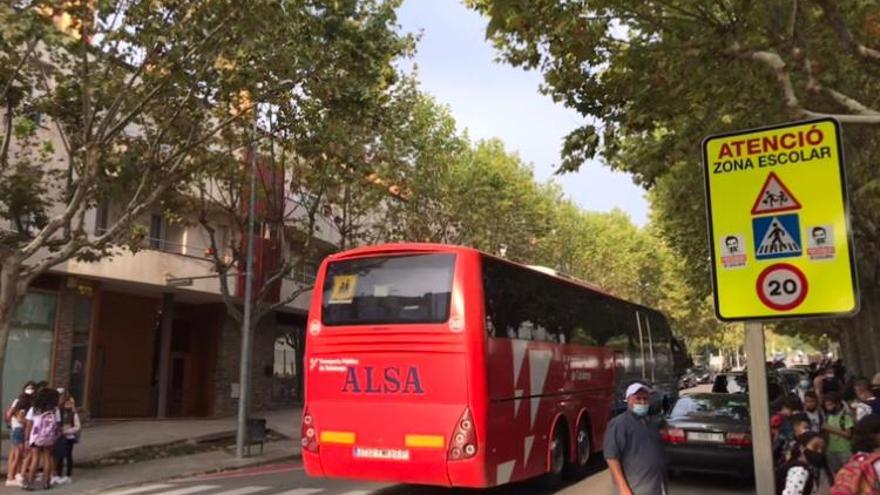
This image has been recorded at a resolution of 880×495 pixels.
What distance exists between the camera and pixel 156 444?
59.0 ft

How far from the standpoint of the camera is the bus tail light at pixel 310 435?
10.0m

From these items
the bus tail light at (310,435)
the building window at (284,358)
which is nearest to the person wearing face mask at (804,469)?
the bus tail light at (310,435)

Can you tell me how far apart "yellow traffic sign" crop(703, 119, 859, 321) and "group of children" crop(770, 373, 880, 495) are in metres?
1.66

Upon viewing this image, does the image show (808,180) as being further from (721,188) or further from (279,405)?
(279,405)

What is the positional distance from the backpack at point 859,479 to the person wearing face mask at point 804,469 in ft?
8.83

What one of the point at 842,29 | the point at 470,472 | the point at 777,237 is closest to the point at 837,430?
the point at 470,472

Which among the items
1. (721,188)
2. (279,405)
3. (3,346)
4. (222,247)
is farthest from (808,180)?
(279,405)

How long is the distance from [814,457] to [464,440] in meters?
3.80

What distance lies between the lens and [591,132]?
479 inches

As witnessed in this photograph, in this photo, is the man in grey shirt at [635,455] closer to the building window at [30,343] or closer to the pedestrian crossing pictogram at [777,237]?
the pedestrian crossing pictogram at [777,237]

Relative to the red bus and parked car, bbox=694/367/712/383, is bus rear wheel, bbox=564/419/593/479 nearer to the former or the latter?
the red bus

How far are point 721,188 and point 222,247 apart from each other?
Result: 24.3 metres

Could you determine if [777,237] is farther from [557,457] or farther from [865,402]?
[557,457]

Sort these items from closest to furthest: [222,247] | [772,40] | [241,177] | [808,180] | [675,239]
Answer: [808,180], [772,40], [241,177], [222,247], [675,239]
